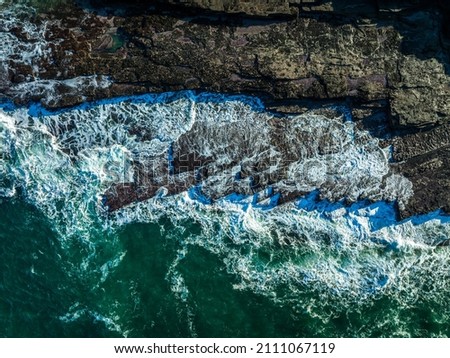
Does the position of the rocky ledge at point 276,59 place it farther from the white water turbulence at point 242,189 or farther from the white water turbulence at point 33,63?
the white water turbulence at point 242,189

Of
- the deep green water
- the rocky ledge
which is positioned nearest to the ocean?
the deep green water

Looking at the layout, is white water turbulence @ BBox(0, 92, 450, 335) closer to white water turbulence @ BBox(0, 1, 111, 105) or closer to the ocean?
the ocean

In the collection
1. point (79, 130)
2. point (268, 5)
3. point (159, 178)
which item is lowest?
point (159, 178)

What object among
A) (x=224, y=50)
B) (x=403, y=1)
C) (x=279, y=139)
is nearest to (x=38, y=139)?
(x=224, y=50)

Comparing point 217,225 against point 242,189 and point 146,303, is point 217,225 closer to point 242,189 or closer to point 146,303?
point 242,189

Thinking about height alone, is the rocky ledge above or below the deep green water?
above

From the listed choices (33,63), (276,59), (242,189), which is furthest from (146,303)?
(276,59)
